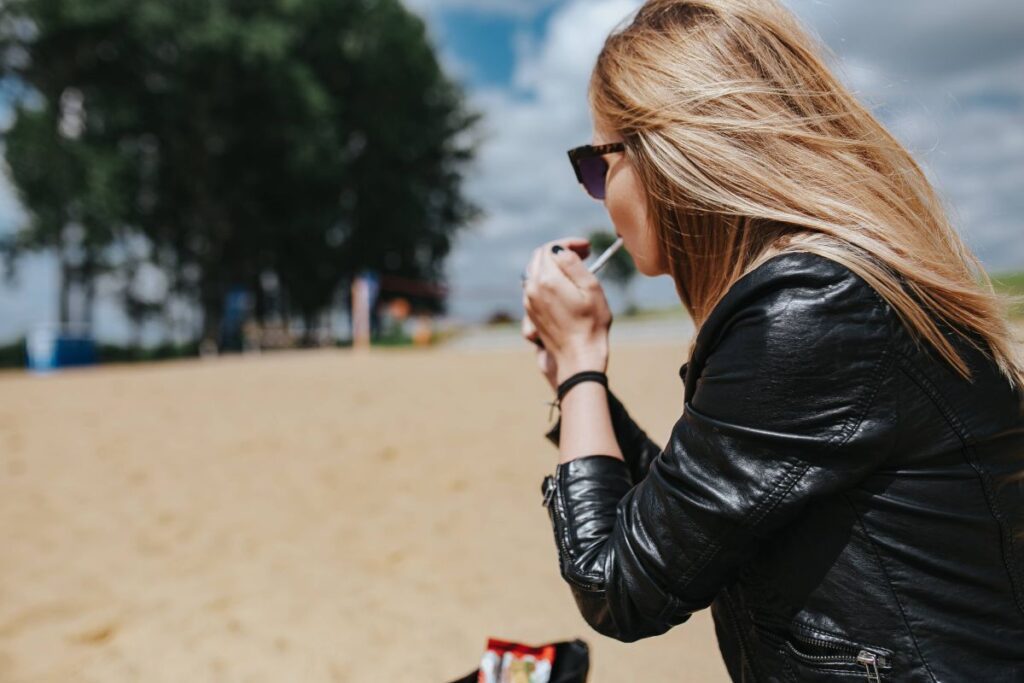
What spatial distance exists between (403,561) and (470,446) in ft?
7.24

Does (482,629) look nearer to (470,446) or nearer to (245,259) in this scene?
(470,446)

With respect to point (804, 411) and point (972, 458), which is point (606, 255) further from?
point (972, 458)

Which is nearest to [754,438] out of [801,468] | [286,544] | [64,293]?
[801,468]

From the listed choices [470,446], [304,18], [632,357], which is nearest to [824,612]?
[470,446]

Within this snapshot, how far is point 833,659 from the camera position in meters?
1.04

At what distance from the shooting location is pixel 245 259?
25734mm

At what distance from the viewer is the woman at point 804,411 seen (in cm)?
98

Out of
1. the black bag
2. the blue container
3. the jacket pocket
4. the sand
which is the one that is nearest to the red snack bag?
the black bag

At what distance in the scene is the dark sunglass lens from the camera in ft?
4.34

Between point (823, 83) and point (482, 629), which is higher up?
point (823, 83)

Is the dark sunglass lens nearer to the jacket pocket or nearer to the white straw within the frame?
the white straw

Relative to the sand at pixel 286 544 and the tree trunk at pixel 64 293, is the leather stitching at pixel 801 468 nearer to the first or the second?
the sand at pixel 286 544

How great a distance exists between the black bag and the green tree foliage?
→ 21.4 metres

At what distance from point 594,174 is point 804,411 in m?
0.59
